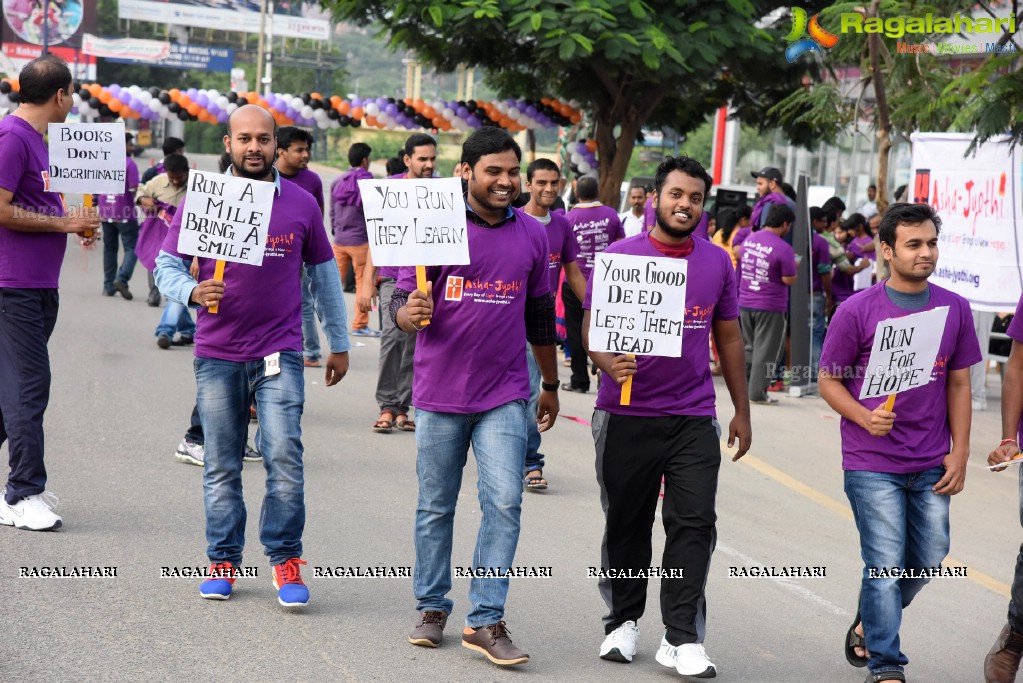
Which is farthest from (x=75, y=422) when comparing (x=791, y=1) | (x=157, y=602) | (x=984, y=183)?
(x=791, y=1)

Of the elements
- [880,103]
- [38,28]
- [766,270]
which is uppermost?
[38,28]

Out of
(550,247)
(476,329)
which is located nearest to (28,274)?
(476,329)

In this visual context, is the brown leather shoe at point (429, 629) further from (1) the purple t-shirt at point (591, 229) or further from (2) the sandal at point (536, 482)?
(1) the purple t-shirt at point (591, 229)

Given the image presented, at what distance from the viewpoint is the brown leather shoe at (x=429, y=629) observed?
5383 mm

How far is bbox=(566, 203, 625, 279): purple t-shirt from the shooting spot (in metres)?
12.0

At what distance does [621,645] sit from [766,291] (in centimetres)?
840

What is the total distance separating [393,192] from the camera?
5441 mm

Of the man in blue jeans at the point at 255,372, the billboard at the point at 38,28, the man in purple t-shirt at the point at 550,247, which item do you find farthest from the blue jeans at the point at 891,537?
the billboard at the point at 38,28

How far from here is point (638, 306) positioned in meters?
5.29

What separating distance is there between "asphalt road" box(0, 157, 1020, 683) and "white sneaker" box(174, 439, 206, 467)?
3.2 inches

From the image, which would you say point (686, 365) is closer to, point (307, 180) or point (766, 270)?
point (307, 180)

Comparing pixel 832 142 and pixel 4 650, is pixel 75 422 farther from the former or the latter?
pixel 832 142

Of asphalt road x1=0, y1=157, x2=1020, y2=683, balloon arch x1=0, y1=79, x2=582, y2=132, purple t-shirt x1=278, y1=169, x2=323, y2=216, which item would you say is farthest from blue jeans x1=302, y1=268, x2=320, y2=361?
balloon arch x1=0, y1=79, x2=582, y2=132

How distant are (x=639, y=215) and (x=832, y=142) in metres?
7.75
